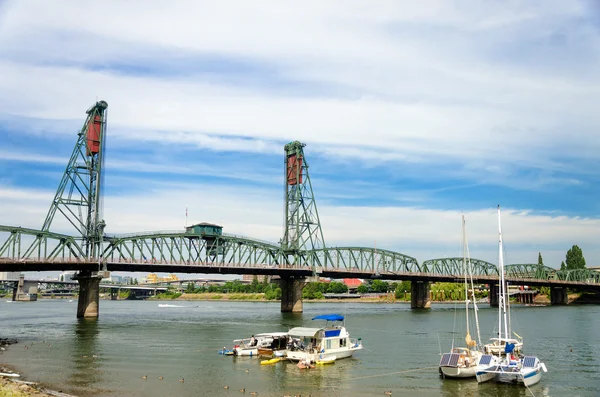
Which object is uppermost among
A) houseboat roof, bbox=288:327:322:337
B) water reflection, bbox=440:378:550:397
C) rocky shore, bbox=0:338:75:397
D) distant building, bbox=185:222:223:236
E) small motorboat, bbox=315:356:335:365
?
distant building, bbox=185:222:223:236

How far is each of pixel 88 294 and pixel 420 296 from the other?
352ft

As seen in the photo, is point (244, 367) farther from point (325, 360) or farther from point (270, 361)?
point (325, 360)

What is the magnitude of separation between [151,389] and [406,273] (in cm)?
14609

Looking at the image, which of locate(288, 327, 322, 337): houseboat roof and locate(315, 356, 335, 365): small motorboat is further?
locate(288, 327, 322, 337): houseboat roof

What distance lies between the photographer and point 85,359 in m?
60.9

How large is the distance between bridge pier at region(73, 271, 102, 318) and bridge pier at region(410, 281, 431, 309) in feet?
333

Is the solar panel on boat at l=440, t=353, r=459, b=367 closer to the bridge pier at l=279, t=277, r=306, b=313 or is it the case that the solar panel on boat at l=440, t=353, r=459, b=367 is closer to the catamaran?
the catamaran

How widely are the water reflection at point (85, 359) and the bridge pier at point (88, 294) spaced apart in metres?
27.0

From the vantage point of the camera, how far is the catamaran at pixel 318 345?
58066mm

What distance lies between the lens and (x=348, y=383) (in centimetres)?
4819

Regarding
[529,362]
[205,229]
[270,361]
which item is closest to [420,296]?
[205,229]

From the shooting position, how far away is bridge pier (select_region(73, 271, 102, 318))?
12338 centimetres

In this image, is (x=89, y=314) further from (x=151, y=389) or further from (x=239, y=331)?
(x=151, y=389)

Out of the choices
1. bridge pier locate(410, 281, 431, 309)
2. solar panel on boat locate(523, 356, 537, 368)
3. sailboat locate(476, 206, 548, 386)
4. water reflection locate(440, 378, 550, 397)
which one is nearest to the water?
water reflection locate(440, 378, 550, 397)
